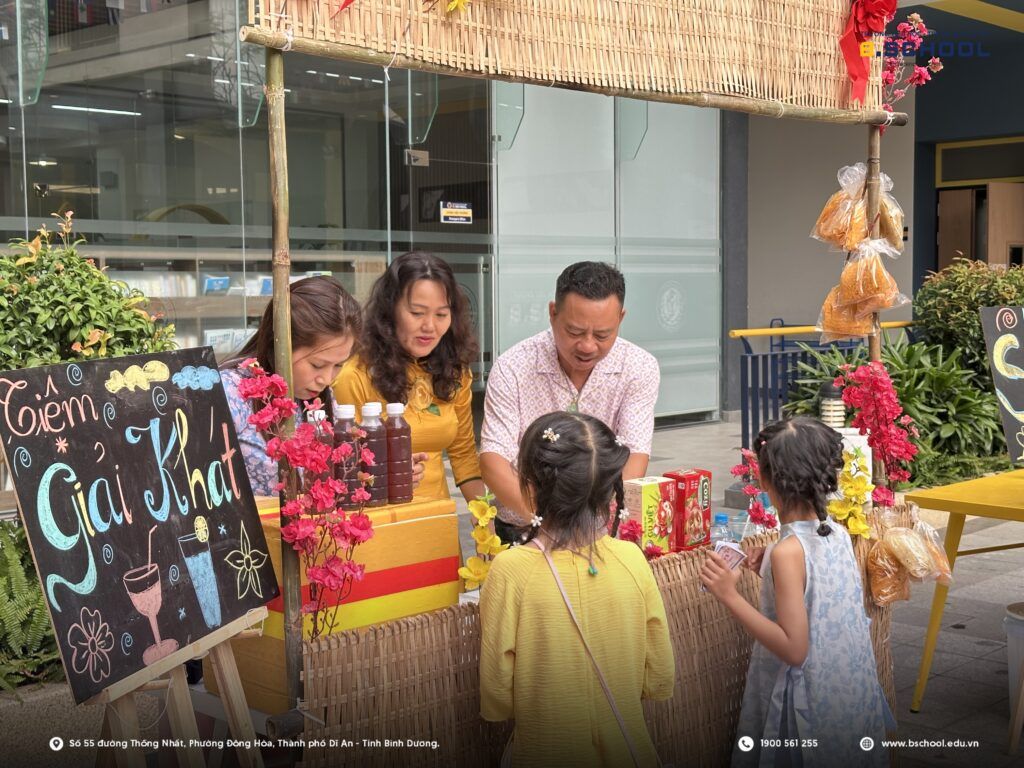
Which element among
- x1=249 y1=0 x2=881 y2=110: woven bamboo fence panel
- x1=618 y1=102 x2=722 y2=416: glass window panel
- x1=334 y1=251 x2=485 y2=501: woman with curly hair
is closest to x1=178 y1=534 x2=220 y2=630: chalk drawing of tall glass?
x1=334 y1=251 x2=485 y2=501: woman with curly hair

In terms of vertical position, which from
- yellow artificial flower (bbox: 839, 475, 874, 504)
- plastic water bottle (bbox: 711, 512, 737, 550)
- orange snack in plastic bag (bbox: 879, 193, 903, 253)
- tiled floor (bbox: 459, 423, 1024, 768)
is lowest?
tiled floor (bbox: 459, 423, 1024, 768)

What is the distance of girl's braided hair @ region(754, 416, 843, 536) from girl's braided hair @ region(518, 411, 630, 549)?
1.95 feet

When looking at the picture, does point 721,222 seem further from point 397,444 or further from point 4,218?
point 397,444

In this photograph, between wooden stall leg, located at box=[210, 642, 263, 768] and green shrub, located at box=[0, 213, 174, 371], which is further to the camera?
green shrub, located at box=[0, 213, 174, 371]

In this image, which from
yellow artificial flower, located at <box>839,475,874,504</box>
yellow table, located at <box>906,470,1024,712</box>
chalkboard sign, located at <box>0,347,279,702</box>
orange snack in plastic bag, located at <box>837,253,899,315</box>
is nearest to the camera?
chalkboard sign, located at <box>0,347,279,702</box>

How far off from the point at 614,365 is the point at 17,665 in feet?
7.31

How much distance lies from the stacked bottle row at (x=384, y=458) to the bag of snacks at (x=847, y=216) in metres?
2.03

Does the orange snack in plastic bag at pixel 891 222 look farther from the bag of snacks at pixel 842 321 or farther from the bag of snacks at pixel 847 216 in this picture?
the bag of snacks at pixel 842 321

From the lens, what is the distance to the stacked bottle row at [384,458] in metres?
2.55

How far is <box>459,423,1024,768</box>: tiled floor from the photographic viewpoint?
358 centimetres

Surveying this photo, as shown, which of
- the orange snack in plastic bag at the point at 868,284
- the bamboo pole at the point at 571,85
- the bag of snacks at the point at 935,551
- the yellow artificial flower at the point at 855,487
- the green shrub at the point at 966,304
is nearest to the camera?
the bamboo pole at the point at 571,85

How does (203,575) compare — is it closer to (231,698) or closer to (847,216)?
(231,698)

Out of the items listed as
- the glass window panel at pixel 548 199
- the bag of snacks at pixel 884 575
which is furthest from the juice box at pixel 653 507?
the glass window panel at pixel 548 199

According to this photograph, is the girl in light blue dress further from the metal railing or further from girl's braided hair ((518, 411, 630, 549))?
the metal railing
